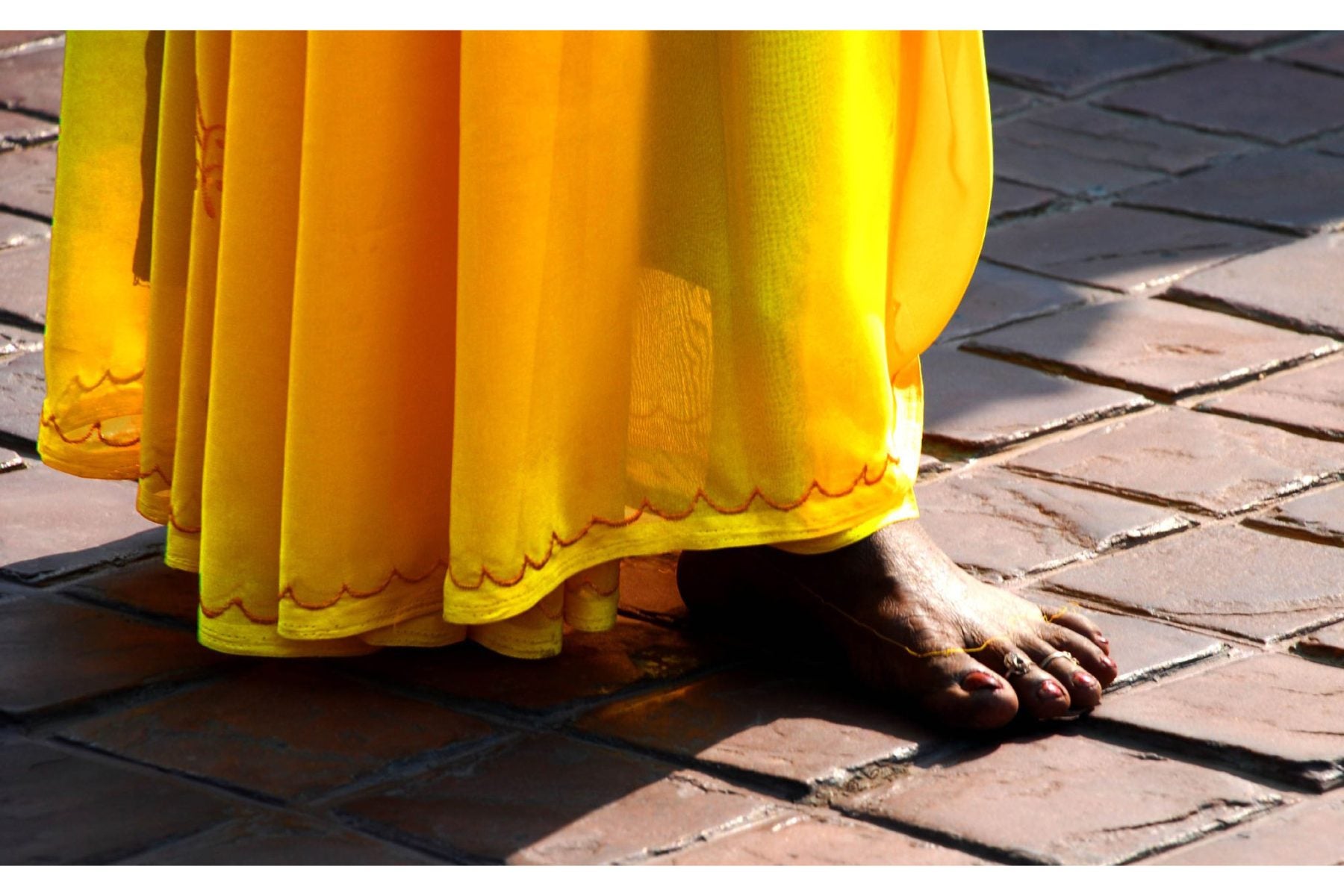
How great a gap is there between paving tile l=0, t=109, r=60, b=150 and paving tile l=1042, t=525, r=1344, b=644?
9.05ft

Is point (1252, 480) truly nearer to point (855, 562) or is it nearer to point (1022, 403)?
point (1022, 403)

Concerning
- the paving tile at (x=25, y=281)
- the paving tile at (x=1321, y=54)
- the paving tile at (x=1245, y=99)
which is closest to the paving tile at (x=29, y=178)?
the paving tile at (x=25, y=281)

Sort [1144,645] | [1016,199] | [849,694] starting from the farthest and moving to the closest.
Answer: [1016,199] → [1144,645] → [849,694]

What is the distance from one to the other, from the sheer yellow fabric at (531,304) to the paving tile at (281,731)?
56 millimetres

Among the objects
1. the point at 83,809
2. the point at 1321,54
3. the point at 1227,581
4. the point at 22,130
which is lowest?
the point at 83,809

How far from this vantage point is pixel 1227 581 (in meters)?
2.50

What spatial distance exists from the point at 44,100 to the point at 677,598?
284cm

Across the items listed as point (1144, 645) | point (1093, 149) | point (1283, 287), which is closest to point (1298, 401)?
point (1283, 287)

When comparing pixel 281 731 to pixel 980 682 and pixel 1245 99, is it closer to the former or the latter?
pixel 980 682

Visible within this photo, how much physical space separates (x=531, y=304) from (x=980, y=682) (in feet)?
1.98

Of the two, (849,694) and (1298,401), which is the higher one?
(1298,401)

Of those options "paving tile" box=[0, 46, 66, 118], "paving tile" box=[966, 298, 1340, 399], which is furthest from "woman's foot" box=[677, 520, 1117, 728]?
"paving tile" box=[0, 46, 66, 118]

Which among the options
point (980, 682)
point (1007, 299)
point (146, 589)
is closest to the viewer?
point (980, 682)

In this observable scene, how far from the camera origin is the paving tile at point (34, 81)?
4688mm
